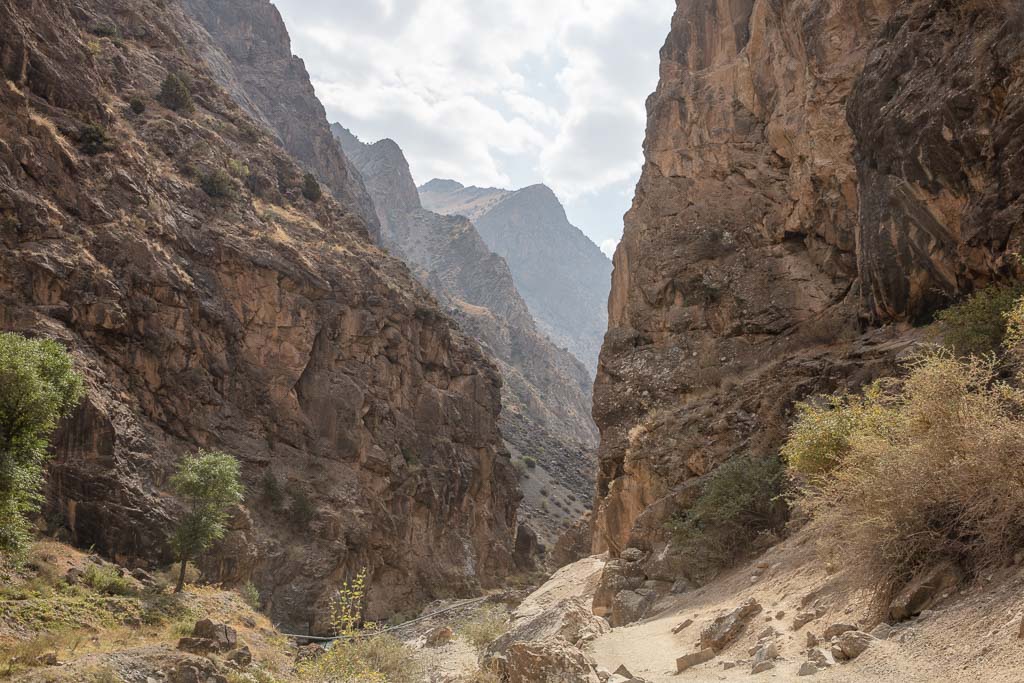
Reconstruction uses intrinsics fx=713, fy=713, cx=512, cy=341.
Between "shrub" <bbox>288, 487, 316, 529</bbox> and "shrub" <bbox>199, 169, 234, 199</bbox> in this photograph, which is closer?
"shrub" <bbox>288, 487, 316, 529</bbox>

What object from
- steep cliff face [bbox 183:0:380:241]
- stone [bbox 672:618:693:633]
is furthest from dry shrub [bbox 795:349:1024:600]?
steep cliff face [bbox 183:0:380:241]

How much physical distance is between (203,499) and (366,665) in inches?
640

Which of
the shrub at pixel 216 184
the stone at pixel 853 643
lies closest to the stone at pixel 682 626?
the stone at pixel 853 643

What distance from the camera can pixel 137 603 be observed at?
68.9 feet

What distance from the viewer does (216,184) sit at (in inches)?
1638

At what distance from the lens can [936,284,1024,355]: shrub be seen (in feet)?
39.4

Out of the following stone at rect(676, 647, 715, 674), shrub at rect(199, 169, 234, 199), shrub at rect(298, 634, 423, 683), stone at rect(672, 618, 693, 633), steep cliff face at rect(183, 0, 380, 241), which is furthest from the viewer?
steep cliff face at rect(183, 0, 380, 241)

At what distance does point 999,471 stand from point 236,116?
189ft

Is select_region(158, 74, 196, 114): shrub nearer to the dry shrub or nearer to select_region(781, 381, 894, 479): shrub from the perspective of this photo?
select_region(781, 381, 894, 479): shrub

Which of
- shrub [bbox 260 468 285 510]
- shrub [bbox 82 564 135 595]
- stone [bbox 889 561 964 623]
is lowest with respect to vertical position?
stone [bbox 889 561 964 623]

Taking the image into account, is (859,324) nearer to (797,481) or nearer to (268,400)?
(797,481)

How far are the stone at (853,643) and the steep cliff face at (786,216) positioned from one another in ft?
26.5

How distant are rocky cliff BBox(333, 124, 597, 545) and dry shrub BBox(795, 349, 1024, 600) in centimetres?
5969

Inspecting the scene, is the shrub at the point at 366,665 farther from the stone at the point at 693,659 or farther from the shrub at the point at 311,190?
the shrub at the point at 311,190
